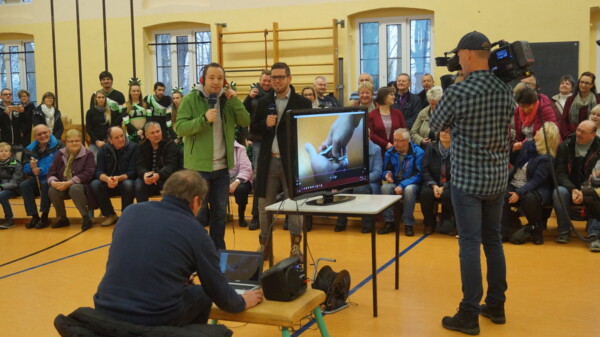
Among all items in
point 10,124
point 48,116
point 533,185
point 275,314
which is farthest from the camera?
point 10,124

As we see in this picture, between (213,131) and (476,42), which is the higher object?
(476,42)

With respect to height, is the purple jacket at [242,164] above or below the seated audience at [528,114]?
below

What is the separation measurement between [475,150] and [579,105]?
13.8ft

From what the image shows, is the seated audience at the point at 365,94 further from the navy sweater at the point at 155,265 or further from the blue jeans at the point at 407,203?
the navy sweater at the point at 155,265

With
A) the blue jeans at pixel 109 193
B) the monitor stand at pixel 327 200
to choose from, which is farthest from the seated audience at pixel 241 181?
the monitor stand at pixel 327 200

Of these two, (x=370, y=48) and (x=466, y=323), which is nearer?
(x=466, y=323)

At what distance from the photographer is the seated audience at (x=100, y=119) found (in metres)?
8.55

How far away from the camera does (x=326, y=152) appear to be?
4258 mm

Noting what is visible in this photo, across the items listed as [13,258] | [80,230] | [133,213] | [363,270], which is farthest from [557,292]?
[80,230]

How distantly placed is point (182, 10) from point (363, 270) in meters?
7.18

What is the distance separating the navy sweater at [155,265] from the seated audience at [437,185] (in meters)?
3.98

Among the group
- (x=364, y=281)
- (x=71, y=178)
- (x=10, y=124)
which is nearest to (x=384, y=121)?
(x=364, y=281)

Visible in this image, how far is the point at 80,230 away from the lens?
23.5 ft

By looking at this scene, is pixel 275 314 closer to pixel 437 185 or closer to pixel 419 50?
pixel 437 185
